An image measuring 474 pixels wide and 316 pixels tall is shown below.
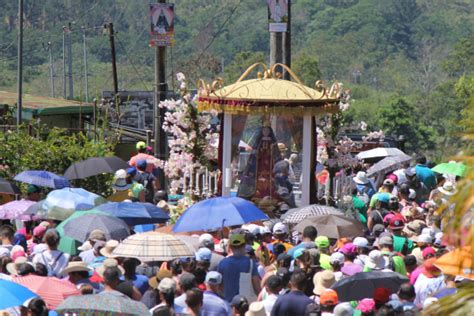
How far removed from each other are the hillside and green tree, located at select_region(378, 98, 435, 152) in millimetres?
1576

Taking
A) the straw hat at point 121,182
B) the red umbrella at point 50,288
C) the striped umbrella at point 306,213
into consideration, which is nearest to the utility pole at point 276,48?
the straw hat at point 121,182

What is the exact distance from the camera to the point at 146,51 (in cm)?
12419

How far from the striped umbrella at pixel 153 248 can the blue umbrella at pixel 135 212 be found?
2.70m

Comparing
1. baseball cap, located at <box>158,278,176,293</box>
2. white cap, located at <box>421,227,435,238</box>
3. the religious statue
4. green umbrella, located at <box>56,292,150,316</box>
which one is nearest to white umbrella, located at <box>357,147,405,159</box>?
the religious statue

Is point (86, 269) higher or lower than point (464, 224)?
lower

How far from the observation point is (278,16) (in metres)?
23.2

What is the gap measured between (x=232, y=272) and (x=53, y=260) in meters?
1.80

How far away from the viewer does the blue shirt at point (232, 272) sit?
1173 centimetres

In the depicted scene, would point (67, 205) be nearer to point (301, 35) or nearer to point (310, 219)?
point (310, 219)

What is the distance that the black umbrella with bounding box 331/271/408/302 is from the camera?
35.2ft

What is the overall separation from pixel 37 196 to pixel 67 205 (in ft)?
7.38

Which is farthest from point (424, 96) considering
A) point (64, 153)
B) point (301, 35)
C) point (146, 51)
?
point (64, 153)

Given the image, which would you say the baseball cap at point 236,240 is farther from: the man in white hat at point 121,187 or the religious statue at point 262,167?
the religious statue at point 262,167

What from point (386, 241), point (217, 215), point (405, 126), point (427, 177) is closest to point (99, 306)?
point (386, 241)
